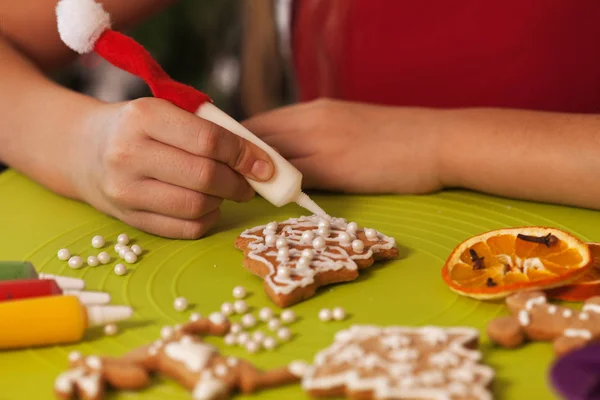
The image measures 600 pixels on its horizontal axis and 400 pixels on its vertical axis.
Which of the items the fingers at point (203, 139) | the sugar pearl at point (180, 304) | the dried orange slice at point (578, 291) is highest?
the fingers at point (203, 139)

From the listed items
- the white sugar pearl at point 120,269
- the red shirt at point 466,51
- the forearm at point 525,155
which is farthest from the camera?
the red shirt at point 466,51

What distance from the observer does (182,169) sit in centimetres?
93

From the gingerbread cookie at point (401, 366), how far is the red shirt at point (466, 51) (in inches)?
34.9

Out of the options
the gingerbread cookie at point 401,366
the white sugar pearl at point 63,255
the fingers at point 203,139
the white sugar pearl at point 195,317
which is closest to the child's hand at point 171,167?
the fingers at point 203,139

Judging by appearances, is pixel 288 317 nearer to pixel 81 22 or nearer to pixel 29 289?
pixel 29 289

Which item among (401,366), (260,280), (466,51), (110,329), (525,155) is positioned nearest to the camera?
(401,366)

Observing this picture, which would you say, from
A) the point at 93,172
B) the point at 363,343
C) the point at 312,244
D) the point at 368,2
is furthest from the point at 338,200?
the point at 368,2

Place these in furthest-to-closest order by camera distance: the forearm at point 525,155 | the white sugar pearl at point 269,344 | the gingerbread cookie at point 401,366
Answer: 1. the forearm at point 525,155
2. the white sugar pearl at point 269,344
3. the gingerbread cookie at point 401,366

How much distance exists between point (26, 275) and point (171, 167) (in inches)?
8.3

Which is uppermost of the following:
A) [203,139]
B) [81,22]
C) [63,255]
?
[81,22]

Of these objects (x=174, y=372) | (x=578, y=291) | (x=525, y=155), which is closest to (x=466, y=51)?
(x=525, y=155)

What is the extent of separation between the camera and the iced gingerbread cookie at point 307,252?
2.65 ft

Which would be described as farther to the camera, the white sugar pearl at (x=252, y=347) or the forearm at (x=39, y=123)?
the forearm at (x=39, y=123)

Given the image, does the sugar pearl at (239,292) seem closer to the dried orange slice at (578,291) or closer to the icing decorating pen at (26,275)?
the icing decorating pen at (26,275)
